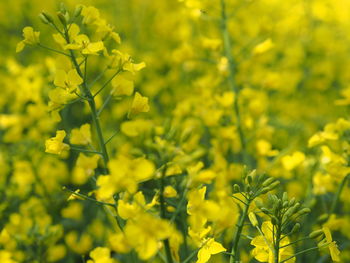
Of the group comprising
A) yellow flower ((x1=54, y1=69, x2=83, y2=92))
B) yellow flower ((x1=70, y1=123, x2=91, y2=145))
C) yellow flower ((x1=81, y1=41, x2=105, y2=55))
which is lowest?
yellow flower ((x1=70, y1=123, x2=91, y2=145))

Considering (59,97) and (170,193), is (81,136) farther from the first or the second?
(170,193)

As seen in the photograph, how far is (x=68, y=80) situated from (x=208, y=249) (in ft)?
2.24

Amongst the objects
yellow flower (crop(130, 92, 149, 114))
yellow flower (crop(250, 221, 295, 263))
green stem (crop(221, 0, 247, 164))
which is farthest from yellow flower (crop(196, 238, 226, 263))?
green stem (crop(221, 0, 247, 164))

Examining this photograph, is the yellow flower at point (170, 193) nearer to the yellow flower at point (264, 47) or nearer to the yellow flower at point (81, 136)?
the yellow flower at point (81, 136)

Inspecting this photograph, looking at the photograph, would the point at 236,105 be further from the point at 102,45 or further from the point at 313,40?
the point at 313,40

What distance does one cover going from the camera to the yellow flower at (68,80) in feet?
5.00

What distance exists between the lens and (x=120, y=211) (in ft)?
4.32

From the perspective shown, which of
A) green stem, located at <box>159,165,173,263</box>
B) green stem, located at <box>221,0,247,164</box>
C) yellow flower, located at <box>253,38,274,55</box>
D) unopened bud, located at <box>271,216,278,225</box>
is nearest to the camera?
green stem, located at <box>159,165,173,263</box>

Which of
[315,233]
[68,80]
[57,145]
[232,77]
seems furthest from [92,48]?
[232,77]

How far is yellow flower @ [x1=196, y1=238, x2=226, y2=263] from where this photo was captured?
1.45m

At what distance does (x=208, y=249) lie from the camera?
57.8 inches

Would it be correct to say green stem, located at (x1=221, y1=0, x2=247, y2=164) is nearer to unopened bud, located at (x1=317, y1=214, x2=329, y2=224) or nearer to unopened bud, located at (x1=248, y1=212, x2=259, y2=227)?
unopened bud, located at (x1=317, y1=214, x2=329, y2=224)

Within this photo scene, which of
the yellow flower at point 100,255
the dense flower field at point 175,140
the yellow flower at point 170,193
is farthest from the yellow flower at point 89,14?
the yellow flower at point 100,255

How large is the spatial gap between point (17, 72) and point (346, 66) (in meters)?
3.06
